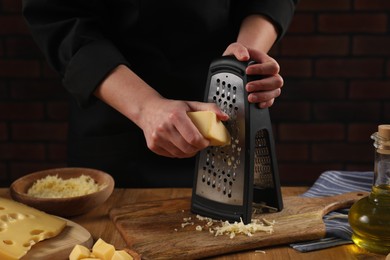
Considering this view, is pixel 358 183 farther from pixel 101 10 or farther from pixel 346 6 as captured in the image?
pixel 346 6

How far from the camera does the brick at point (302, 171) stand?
3.03 m

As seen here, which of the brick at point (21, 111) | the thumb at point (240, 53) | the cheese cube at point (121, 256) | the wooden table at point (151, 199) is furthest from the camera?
the brick at point (21, 111)

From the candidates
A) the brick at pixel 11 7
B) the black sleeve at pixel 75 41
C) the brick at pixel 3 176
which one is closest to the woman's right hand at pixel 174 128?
the black sleeve at pixel 75 41

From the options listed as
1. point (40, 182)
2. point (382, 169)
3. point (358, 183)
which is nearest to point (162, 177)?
point (40, 182)

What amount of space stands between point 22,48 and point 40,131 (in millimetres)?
382

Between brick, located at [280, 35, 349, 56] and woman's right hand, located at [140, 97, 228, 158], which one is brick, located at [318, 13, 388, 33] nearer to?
brick, located at [280, 35, 349, 56]

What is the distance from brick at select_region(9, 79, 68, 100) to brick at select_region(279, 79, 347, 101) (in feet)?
3.30

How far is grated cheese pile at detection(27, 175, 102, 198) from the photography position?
1572 millimetres

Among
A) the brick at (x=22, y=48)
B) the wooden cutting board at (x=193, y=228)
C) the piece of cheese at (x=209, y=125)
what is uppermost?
the brick at (x=22, y=48)

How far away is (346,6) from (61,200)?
72.1 inches

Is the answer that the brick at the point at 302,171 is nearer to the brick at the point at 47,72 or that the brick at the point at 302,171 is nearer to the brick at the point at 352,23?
the brick at the point at 352,23

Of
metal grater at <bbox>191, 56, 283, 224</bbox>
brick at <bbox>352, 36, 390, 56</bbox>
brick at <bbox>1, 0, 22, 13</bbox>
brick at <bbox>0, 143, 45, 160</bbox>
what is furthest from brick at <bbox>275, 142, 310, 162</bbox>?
metal grater at <bbox>191, 56, 283, 224</bbox>

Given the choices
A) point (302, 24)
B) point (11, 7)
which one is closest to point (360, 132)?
point (302, 24)

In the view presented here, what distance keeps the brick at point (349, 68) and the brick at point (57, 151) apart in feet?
3.95
